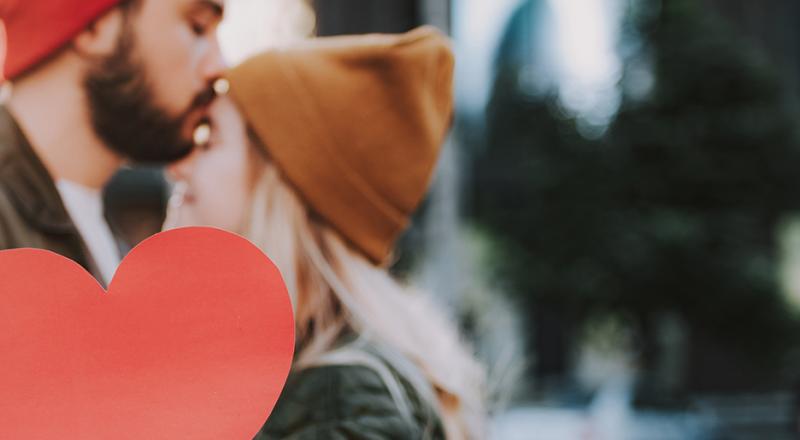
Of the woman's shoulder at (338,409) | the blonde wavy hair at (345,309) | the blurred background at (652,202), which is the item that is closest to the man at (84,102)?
the blonde wavy hair at (345,309)

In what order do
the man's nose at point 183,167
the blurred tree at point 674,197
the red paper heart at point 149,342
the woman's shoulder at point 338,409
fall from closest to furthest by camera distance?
the red paper heart at point 149,342 < the woman's shoulder at point 338,409 < the man's nose at point 183,167 < the blurred tree at point 674,197

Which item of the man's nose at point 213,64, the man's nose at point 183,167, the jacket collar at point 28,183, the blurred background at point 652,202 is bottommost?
the jacket collar at point 28,183

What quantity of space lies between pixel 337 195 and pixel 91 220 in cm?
37

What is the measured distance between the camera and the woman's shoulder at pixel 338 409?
1.21 m

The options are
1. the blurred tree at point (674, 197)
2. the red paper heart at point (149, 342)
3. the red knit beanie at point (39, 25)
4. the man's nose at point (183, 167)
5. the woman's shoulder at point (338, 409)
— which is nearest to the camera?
the red paper heart at point (149, 342)

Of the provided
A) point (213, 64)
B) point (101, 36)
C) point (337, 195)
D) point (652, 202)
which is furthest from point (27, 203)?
point (652, 202)

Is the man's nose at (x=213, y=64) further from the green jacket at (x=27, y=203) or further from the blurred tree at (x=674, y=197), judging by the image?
the blurred tree at (x=674, y=197)

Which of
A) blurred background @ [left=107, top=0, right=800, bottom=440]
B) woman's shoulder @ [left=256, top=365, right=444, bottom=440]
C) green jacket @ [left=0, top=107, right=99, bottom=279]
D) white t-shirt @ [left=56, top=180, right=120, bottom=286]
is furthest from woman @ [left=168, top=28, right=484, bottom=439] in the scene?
blurred background @ [left=107, top=0, right=800, bottom=440]

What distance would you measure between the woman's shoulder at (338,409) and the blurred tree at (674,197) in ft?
32.3

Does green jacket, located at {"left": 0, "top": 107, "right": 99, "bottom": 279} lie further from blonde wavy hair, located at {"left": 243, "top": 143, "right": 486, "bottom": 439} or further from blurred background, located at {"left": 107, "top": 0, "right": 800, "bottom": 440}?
blurred background, located at {"left": 107, "top": 0, "right": 800, "bottom": 440}

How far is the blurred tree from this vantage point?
10781 millimetres

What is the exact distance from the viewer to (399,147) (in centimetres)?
141

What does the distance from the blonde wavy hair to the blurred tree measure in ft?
31.4

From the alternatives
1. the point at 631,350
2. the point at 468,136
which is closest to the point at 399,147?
the point at 631,350
